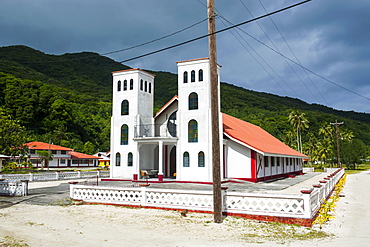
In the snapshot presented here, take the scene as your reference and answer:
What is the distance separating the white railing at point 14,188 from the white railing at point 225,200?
4.36m

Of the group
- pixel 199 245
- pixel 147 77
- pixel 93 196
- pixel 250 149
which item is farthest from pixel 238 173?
pixel 199 245

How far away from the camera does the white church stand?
24.9 meters

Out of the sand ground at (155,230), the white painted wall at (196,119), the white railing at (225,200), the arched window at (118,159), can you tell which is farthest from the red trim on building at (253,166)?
the sand ground at (155,230)

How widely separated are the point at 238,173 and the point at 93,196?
568 inches

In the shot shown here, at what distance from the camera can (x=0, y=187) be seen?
17938 mm

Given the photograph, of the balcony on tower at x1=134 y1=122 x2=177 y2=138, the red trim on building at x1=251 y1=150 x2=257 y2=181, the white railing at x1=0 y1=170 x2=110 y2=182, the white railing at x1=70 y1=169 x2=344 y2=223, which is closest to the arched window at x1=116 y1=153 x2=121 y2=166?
the white railing at x1=0 y1=170 x2=110 y2=182

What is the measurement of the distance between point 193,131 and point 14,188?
1331 cm

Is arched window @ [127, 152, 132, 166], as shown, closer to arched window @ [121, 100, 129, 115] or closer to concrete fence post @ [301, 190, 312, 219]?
arched window @ [121, 100, 129, 115]

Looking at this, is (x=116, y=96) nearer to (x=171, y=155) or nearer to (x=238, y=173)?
(x=171, y=155)

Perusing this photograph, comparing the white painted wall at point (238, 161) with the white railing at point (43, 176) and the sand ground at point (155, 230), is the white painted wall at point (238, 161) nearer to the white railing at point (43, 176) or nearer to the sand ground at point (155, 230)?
the white railing at point (43, 176)

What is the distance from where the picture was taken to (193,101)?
25469 millimetres

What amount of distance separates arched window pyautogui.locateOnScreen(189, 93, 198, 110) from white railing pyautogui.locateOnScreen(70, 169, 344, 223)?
12462mm

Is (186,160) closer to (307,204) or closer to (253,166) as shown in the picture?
(253,166)

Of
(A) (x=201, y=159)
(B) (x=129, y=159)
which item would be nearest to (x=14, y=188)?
(B) (x=129, y=159)
